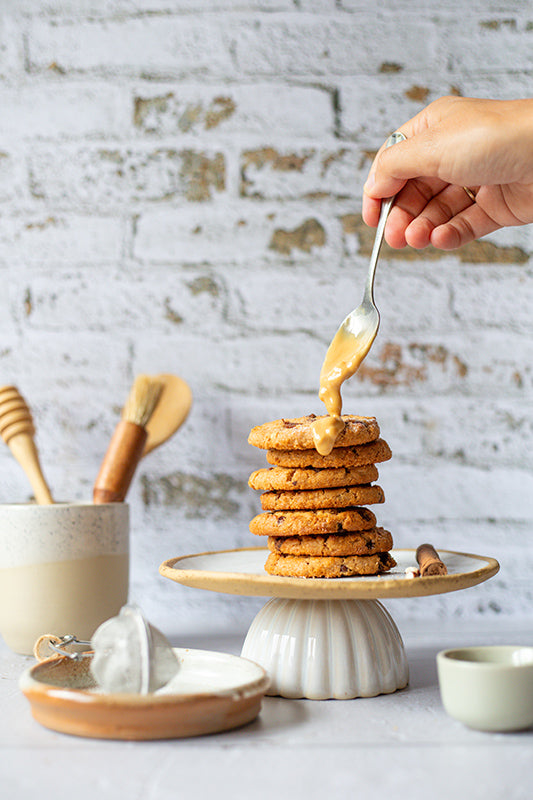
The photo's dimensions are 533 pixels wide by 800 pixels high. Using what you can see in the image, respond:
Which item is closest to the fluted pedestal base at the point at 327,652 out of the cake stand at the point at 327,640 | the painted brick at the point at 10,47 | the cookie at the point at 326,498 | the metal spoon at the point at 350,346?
the cake stand at the point at 327,640

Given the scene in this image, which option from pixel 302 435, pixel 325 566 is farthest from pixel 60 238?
pixel 325 566

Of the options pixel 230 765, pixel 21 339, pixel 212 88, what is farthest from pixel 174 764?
pixel 212 88

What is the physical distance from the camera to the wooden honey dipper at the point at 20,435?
3.99ft

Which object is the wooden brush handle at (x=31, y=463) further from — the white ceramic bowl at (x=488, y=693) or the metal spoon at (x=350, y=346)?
the white ceramic bowl at (x=488, y=693)

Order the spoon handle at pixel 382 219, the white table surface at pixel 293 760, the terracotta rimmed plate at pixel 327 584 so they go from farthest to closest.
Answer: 1. the spoon handle at pixel 382 219
2. the terracotta rimmed plate at pixel 327 584
3. the white table surface at pixel 293 760

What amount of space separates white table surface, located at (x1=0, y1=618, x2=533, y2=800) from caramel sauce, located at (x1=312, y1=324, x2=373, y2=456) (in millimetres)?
296

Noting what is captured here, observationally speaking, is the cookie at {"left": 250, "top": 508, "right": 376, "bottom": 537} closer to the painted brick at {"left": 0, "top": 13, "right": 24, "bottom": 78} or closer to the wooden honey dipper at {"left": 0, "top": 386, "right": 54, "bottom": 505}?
the wooden honey dipper at {"left": 0, "top": 386, "right": 54, "bottom": 505}

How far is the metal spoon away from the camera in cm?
94

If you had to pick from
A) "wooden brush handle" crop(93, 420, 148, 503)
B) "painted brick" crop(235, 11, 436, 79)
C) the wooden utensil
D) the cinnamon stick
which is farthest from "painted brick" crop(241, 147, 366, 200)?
the cinnamon stick

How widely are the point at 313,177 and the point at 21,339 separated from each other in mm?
580

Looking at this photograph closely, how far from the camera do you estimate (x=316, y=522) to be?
3.01ft

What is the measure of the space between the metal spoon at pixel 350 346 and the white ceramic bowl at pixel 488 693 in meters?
0.32

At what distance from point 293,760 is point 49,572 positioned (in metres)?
0.51

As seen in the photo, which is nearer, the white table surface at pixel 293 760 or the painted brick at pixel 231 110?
the white table surface at pixel 293 760
